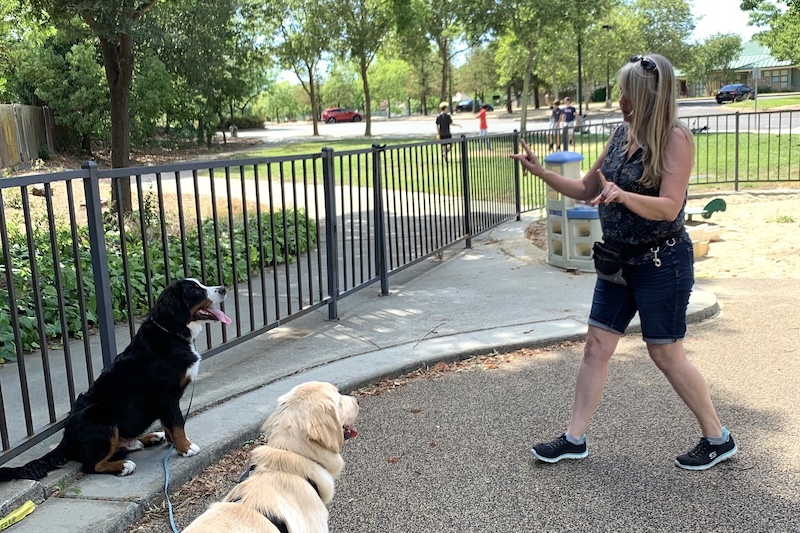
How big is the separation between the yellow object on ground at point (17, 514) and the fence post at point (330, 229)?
3.50 m

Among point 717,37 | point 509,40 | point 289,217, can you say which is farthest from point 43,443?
point 717,37

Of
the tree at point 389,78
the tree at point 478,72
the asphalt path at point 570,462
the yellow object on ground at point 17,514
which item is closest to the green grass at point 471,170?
the asphalt path at point 570,462

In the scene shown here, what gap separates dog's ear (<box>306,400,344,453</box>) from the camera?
264 centimetres

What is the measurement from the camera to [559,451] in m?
3.76

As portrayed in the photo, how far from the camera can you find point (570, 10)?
30.6 m

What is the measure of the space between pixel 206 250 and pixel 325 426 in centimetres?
605

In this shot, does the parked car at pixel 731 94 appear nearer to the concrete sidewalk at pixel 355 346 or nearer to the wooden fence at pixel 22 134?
the wooden fence at pixel 22 134

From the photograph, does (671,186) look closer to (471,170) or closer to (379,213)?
(379,213)

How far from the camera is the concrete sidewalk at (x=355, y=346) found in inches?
136

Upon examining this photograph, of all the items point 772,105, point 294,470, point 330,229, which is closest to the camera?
point 294,470

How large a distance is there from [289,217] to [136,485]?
7.14m

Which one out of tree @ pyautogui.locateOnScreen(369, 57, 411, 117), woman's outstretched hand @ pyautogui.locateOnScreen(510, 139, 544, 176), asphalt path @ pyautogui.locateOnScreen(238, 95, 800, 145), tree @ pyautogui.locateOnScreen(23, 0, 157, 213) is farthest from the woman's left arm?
tree @ pyautogui.locateOnScreen(369, 57, 411, 117)

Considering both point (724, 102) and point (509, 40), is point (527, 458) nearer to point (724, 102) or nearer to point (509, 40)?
point (509, 40)

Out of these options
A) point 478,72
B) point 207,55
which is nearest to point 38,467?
point 207,55
